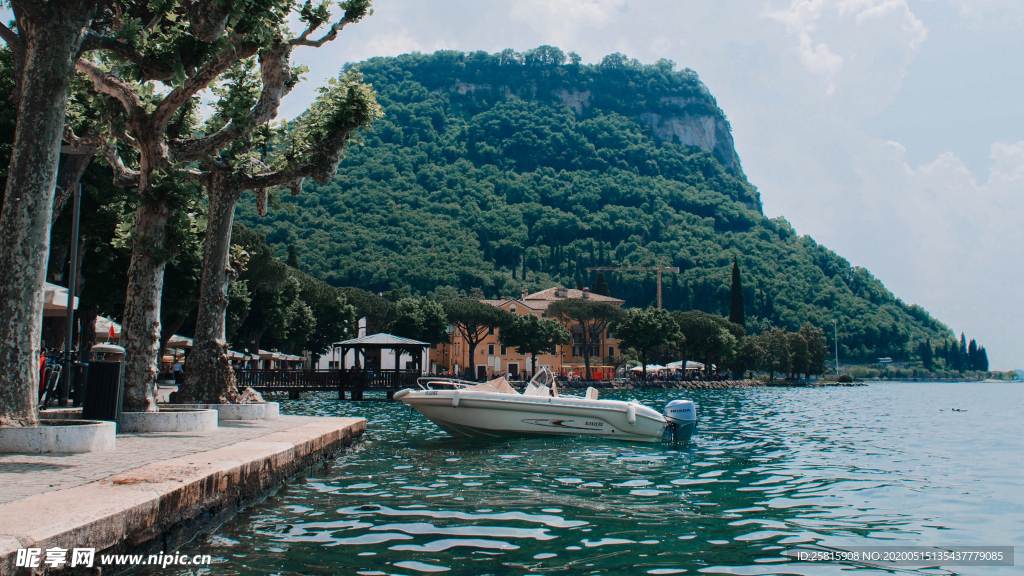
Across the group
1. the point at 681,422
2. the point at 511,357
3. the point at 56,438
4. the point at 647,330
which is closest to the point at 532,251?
the point at 511,357

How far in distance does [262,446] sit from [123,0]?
265 inches

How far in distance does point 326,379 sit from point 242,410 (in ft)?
92.5

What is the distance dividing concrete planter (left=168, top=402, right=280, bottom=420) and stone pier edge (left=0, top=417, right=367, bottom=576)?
4.54 m

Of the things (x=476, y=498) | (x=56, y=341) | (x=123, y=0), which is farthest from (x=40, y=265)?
(x=56, y=341)

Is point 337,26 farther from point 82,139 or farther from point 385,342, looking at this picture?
point 385,342

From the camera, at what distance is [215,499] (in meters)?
7.29

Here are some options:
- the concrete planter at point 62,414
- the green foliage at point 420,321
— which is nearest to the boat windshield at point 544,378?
the concrete planter at point 62,414

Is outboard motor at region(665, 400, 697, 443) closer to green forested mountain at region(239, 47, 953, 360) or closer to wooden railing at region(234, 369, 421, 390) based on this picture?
wooden railing at region(234, 369, 421, 390)

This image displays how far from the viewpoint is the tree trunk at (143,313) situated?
11.9 m

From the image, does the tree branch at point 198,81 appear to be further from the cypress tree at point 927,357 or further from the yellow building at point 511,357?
the cypress tree at point 927,357

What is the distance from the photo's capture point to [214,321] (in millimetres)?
14664

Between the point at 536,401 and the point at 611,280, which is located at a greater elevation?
the point at 611,280

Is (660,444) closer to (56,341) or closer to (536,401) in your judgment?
(536,401)

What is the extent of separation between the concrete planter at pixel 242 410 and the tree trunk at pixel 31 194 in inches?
215
